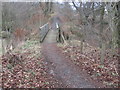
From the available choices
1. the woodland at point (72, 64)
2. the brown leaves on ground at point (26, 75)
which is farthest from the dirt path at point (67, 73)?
the brown leaves on ground at point (26, 75)

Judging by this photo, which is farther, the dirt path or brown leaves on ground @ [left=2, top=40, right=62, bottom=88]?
the dirt path

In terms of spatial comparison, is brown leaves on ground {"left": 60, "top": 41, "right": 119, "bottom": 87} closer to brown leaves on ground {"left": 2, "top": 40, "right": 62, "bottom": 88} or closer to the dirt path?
the dirt path

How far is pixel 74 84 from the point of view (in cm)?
445

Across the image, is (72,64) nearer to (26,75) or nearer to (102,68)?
(102,68)

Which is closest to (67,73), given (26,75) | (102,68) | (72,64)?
(72,64)

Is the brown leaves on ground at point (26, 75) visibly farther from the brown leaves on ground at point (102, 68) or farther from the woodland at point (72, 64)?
the brown leaves on ground at point (102, 68)

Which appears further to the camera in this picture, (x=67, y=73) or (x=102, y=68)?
(x=102, y=68)

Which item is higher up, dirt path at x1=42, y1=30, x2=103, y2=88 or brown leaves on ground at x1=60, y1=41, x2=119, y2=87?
brown leaves on ground at x1=60, y1=41, x2=119, y2=87

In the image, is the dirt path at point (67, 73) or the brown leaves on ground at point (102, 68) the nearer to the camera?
the dirt path at point (67, 73)

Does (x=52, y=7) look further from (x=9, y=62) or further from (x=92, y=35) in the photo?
(x=9, y=62)

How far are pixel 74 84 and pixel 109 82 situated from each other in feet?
3.27

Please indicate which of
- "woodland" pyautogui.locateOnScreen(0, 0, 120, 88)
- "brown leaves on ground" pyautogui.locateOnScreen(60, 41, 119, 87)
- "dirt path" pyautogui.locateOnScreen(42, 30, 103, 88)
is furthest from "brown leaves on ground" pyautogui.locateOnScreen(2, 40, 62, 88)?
"brown leaves on ground" pyautogui.locateOnScreen(60, 41, 119, 87)

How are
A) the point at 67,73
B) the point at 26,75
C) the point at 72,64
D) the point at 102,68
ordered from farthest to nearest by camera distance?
1. the point at 72,64
2. the point at 102,68
3. the point at 67,73
4. the point at 26,75

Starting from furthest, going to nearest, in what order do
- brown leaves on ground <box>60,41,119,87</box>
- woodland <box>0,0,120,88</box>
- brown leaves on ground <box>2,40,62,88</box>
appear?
brown leaves on ground <box>60,41,119,87</box>
woodland <box>0,0,120,88</box>
brown leaves on ground <box>2,40,62,88</box>
